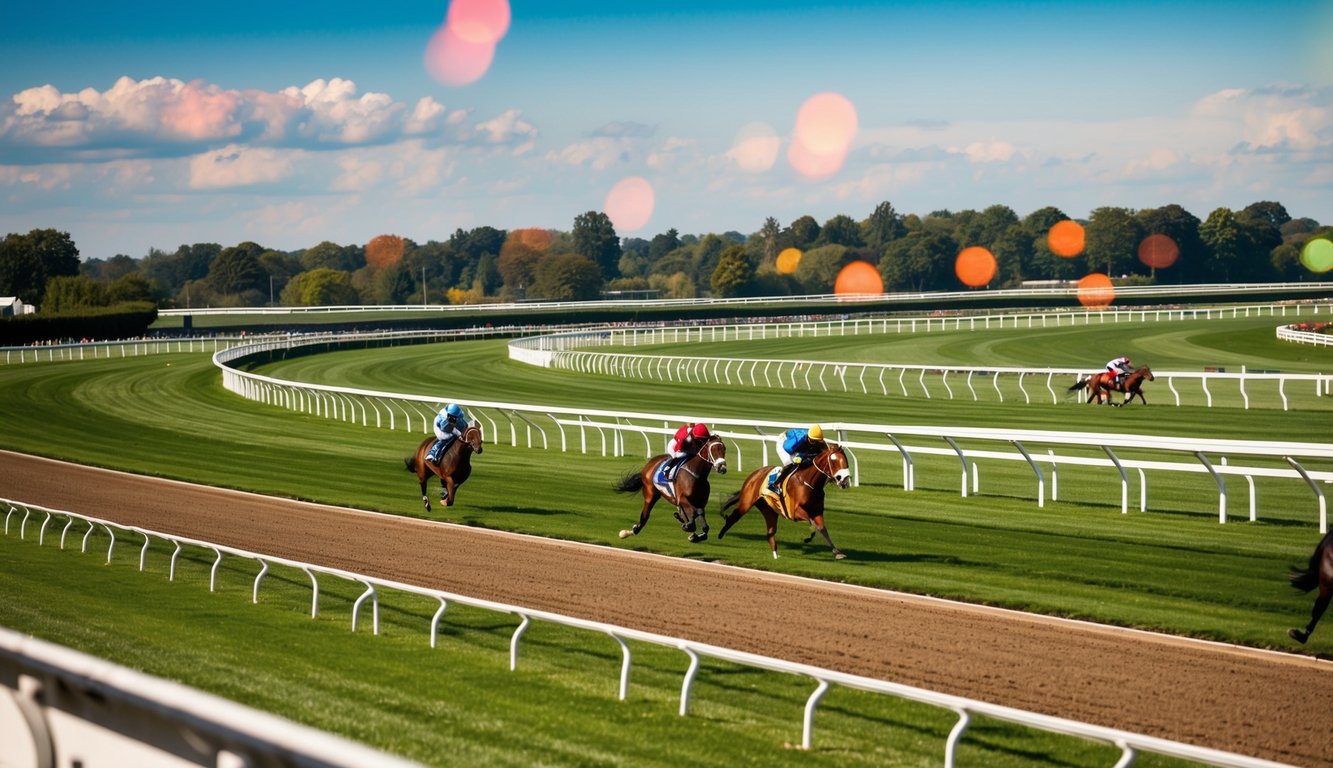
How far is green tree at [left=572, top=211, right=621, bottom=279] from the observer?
170875mm

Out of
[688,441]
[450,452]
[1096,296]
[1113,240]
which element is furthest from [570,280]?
[688,441]

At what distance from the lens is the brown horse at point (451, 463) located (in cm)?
1521

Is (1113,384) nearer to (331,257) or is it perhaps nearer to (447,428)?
(447,428)

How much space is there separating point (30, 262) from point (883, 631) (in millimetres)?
104957

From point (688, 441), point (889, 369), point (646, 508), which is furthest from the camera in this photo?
point (889, 369)

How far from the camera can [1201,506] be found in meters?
15.0

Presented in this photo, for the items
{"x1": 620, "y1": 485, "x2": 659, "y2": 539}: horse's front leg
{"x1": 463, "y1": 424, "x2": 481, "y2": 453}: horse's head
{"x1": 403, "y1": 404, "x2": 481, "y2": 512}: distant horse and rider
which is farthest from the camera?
{"x1": 403, "y1": 404, "x2": 481, "y2": 512}: distant horse and rider

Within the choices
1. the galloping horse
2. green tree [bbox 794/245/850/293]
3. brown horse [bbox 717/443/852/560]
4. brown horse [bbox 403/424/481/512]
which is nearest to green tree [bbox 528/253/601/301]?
green tree [bbox 794/245/850/293]

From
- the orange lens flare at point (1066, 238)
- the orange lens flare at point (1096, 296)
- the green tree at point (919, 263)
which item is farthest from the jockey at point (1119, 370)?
the orange lens flare at point (1066, 238)

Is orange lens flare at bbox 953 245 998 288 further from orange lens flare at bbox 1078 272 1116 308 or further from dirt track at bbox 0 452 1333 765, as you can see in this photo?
dirt track at bbox 0 452 1333 765

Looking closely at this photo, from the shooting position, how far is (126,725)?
12.1 feet

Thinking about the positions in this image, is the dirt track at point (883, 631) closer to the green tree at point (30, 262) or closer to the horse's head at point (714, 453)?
the horse's head at point (714, 453)

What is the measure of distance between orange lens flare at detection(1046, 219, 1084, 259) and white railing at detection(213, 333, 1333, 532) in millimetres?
112952

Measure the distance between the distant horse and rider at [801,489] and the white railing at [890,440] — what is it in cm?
224
